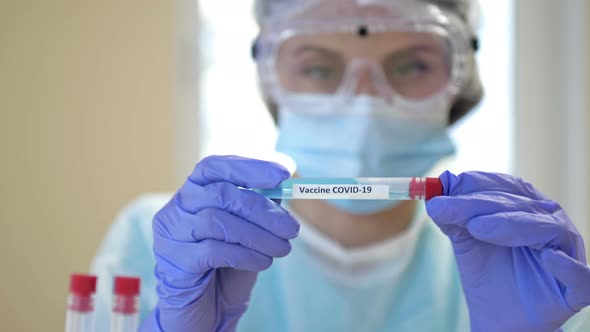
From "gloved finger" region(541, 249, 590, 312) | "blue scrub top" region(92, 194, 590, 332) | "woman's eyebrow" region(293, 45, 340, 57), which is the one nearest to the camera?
"gloved finger" region(541, 249, 590, 312)

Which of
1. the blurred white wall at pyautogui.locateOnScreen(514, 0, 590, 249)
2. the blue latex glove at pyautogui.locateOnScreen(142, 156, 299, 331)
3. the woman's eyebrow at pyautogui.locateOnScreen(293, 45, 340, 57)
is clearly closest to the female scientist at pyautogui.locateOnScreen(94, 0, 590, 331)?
the woman's eyebrow at pyautogui.locateOnScreen(293, 45, 340, 57)

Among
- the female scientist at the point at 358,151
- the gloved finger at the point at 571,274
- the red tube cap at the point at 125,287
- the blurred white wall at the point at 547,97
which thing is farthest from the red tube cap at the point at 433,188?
the blurred white wall at the point at 547,97

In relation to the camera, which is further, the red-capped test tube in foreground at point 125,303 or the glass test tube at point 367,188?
the red-capped test tube in foreground at point 125,303

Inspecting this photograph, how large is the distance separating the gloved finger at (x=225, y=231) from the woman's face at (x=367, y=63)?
1.91ft

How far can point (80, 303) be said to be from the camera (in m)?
1.09

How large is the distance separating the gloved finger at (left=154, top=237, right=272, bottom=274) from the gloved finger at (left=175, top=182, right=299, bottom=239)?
5cm

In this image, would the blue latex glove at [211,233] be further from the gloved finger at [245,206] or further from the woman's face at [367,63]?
the woman's face at [367,63]

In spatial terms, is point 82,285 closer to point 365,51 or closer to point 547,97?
point 365,51

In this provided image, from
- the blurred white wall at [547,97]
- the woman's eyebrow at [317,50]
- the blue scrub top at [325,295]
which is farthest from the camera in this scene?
the blurred white wall at [547,97]

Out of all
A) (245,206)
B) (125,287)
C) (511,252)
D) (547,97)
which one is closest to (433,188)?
(511,252)

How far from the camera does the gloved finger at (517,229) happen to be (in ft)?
3.06

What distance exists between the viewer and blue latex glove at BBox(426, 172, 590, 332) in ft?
3.06

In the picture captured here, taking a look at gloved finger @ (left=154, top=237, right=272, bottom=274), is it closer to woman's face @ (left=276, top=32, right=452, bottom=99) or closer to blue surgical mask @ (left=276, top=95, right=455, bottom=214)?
blue surgical mask @ (left=276, top=95, right=455, bottom=214)

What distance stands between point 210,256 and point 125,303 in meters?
0.24
